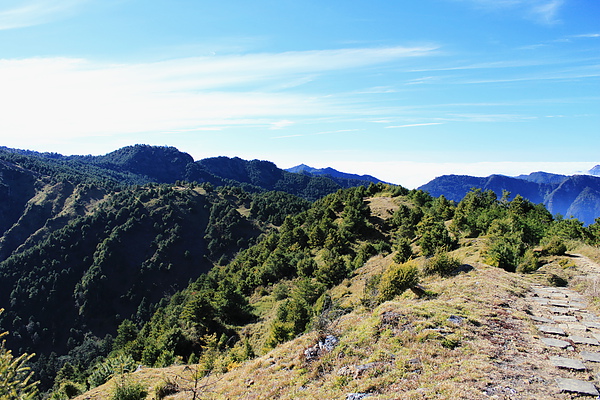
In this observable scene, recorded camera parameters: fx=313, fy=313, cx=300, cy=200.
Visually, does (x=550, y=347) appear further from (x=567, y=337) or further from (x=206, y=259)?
(x=206, y=259)

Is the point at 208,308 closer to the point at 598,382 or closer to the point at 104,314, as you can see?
the point at 598,382

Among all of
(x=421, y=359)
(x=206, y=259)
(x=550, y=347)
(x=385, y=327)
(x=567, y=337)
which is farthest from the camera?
(x=206, y=259)

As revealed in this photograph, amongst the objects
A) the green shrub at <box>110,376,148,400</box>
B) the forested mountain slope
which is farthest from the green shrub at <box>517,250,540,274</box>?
the green shrub at <box>110,376,148,400</box>

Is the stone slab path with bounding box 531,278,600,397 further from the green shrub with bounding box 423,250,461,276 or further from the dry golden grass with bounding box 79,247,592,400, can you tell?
the green shrub with bounding box 423,250,461,276

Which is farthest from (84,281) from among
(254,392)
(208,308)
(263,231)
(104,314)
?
(254,392)

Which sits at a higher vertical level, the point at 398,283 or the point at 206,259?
the point at 398,283

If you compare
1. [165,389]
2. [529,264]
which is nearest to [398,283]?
[529,264]

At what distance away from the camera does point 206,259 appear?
13238 cm

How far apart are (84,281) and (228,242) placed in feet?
176

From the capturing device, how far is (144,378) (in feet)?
59.9

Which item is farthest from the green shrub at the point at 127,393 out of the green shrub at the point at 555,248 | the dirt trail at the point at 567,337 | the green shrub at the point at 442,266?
the green shrub at the point at 555,248

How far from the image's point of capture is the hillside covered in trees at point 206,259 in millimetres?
Answer: 25594

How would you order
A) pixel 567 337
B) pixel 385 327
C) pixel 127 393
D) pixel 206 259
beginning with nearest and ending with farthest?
1. pixel 567 337
2. pixel 385 327
3. pixel 127 393
4. pixel 206 259

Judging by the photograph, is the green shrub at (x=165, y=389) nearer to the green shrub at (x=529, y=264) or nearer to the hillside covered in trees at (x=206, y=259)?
the hillside covered in trees at (x=206, y=259)
